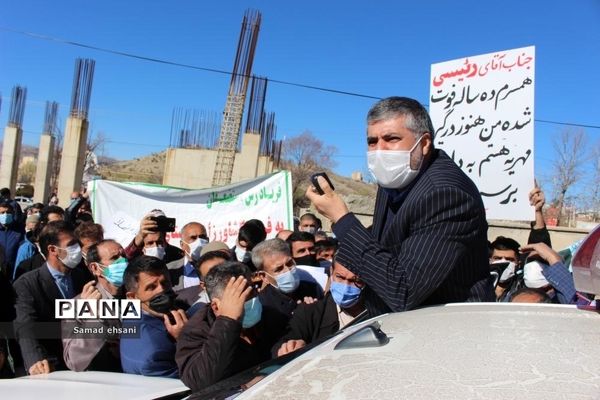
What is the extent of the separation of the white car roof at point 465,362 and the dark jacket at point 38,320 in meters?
2.61

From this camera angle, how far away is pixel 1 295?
3633mm

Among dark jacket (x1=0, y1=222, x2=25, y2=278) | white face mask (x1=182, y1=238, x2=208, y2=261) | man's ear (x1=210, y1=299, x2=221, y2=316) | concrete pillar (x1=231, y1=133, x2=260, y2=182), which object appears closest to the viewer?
man's ear (x1=210, y1=299, x2=221, y2=316)

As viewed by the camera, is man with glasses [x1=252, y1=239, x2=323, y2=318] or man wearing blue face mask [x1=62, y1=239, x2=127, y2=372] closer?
man wearing blue face mask [x1=62, y1=239, x2=127, y2=372]

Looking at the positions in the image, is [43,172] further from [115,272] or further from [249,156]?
[115,272]

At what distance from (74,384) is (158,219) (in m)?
2.94

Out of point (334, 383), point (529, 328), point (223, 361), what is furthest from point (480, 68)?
point (334, 383)

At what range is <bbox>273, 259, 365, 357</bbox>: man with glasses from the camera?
3.06m

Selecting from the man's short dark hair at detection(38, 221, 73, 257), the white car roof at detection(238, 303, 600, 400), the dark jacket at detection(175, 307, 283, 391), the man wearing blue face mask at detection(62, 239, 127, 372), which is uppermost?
the white car roof at detection(238, 303, 600, 400)

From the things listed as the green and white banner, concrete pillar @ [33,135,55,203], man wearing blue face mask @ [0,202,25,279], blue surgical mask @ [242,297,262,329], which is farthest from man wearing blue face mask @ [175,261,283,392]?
concrete pillar @ [33,135,55,203]

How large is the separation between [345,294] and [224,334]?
2.97ft

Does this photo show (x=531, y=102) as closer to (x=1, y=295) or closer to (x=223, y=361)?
(x=223, y=361)

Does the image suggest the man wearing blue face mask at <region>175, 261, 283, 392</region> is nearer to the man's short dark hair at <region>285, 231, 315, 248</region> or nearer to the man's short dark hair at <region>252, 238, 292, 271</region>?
the man's short dark hair at <region>252, 238, 292, 271</region>

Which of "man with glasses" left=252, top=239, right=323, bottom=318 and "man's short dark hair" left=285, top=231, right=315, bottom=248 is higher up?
"man's short dark hair" left=285, top=231, right=315, bottom=248

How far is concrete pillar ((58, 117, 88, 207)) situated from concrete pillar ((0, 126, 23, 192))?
7252 millimetres
